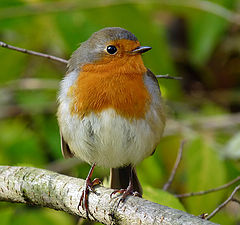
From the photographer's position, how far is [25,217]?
3961 millimetres

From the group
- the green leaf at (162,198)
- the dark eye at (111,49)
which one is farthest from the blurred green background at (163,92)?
the dark eye at (111,49)

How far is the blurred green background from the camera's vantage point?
402cm

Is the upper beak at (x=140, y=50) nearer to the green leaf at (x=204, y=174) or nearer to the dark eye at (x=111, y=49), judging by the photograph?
the dark eye at (x=111, y=49)

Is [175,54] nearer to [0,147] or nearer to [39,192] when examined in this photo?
[0,147]

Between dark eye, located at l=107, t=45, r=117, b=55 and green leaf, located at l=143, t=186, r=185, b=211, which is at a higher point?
dark eye, located at l=107, t=45, r=117, b=55

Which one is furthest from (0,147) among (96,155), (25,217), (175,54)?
(175,54)

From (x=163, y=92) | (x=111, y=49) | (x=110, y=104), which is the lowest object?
(x=163, y=92)

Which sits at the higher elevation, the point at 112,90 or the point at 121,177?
the point at 112,90

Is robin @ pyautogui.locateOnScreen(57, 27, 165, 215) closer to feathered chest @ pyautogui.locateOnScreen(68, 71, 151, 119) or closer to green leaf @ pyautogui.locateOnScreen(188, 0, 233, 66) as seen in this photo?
feathered chest @ pyautogui.locateOnScreen(68, 71, 151, 119)

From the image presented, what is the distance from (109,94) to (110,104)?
82mm

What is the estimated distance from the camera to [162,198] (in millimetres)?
3109

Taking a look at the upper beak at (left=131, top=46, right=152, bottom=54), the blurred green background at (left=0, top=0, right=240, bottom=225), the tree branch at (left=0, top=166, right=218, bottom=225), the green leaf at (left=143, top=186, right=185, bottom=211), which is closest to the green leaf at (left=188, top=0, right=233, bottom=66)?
the blurred green background at (left=0, top=0, right=240, bottom=225)

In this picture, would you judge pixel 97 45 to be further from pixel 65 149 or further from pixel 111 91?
pixel 65 149

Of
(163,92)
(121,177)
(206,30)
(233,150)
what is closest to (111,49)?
(163,92)
